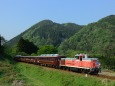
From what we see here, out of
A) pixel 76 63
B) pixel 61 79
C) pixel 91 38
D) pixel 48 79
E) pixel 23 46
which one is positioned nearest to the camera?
pixel 61 79

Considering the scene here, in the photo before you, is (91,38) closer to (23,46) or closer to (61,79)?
(23,46)

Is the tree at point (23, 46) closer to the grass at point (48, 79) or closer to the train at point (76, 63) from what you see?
the train at point (76, 63)

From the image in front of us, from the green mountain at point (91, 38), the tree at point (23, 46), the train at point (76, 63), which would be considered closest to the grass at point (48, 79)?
the train at point (76, 63)

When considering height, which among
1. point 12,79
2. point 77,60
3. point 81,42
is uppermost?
point 81,42

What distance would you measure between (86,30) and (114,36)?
42.7 metres

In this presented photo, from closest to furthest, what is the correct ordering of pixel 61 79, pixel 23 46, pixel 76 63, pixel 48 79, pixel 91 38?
pixel 61 79 → pixel 48 79 → pixel 76 63 → pixel 23 46 → pixel 91 38

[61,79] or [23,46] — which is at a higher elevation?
[23,46]

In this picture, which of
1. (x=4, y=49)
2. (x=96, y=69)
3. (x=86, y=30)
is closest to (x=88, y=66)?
(x=96, y=69)

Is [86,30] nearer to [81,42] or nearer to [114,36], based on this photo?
[81,42]

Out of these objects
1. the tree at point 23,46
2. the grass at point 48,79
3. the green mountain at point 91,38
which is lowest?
the grass at point 48,79

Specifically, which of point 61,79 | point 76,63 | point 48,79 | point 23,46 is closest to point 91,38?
point 23,46

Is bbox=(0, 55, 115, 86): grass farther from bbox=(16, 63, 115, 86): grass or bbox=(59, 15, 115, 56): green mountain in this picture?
bbox=(59, 15, 115, 56): green mountain

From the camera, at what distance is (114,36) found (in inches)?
5689

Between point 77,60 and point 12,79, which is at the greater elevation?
point 77,60
